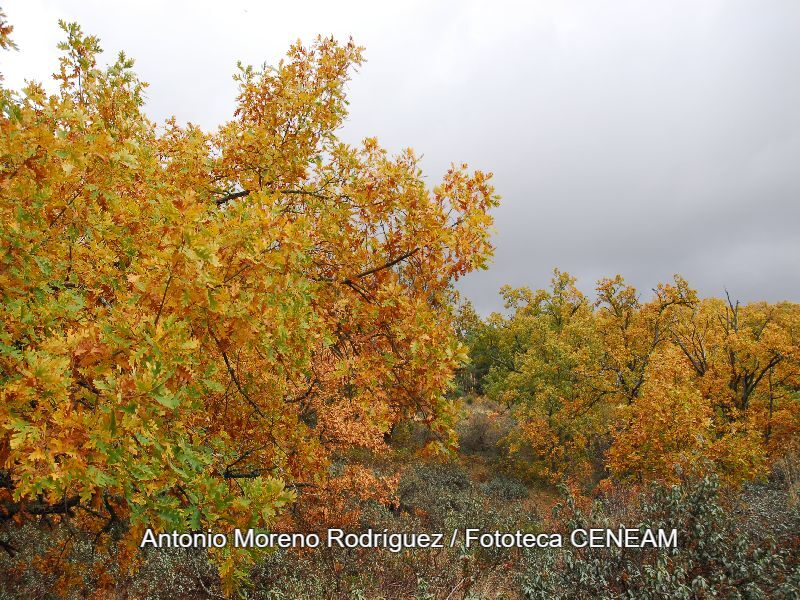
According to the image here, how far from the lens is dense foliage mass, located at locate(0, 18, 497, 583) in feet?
6.80

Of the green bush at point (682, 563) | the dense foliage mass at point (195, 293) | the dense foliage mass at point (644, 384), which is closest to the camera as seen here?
the dense foliage mass at point (195, 293)

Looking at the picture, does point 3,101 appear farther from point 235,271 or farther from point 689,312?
point 689,312

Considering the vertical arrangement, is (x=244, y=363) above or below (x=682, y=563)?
above

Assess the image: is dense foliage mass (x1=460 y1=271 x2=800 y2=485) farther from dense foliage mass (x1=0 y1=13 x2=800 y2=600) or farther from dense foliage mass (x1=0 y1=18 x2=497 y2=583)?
dense foliage mass (x1=0 y1=18 x2=497 y2=583)

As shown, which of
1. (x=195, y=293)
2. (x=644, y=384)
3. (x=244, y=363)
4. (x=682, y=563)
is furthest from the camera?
(x=644, y=384)

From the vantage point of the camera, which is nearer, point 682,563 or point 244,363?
point 244,363

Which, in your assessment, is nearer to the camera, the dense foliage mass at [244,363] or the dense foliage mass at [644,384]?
the dense foliage mass at [244,363]

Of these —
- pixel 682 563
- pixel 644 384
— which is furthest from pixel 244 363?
pixel 644 384

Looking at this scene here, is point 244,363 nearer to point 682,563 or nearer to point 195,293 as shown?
point 195,293

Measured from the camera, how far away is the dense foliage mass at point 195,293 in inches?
81.6

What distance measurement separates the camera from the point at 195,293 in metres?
2.21

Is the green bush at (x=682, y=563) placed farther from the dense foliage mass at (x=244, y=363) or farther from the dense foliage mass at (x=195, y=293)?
the dense foliage mass at (x=195, y=293)

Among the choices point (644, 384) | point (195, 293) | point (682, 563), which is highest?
point (644, 384)

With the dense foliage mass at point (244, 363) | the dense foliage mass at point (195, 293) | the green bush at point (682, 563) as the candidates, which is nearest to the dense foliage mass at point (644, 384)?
the dense foliage mass at point (244, 363)
